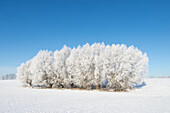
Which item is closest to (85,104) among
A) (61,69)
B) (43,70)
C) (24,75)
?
(61,69)

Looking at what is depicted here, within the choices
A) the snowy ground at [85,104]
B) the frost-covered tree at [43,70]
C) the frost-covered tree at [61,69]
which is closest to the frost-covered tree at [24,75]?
the frost-covered tree at [43,70]

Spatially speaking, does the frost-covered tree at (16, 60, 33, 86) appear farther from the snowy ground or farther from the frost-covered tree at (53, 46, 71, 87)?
the snowy ground

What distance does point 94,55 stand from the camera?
1859 inches

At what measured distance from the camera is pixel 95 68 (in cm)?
4453

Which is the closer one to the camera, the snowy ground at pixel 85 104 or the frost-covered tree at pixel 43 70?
the snowy ground at pixel 85 104

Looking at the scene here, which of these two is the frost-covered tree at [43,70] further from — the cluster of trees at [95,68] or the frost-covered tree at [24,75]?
the frost-covered tree at [24,75]

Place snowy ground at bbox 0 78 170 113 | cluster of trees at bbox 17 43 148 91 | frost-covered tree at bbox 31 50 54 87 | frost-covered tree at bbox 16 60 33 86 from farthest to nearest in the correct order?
frost-covered tree at bbox 16 60 33 86 → frost-covered tree at bbox 31 50 54 87 → cluster of trees at bbox 17 43 148 91 → snowy ground at bbox 0 78 170 113

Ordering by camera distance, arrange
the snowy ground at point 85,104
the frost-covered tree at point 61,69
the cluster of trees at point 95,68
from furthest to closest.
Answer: the frost-covered tree at point 61,69 < the cluster of trees at point 95,68 < the snowy ground at point 85,104

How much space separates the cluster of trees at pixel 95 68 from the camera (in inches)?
1705

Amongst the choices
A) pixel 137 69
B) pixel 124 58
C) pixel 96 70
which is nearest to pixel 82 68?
pixel 96 70

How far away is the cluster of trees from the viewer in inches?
1705

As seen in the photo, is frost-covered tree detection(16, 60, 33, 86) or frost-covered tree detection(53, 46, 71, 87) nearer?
frost-covered tree detection(53, 46, 71, 87)

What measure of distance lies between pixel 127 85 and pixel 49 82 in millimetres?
27732

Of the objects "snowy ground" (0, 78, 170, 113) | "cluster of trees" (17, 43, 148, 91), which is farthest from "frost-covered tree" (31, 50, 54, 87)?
"snowy ground" (0, 78, 170, 113)
